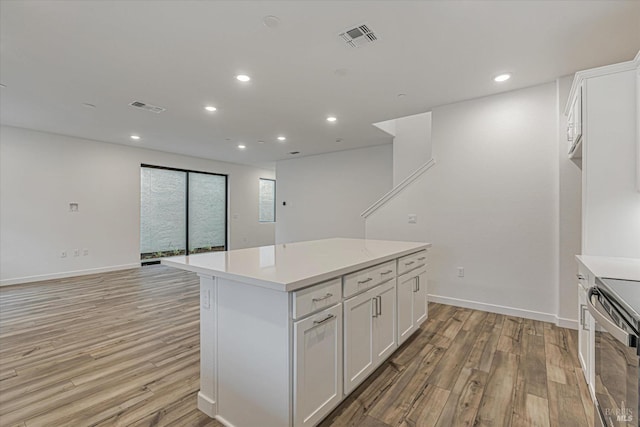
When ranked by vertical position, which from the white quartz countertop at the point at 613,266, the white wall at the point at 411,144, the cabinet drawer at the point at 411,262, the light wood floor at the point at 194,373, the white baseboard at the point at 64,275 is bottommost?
the light wood floor at the point at 194,373

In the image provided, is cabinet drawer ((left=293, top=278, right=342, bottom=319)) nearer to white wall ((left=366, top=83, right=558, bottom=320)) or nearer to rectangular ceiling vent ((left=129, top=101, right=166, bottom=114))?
white wall ((left=366, top=83, right=558, bottom=320))

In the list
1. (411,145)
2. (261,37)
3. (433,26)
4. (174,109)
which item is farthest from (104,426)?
(411,145)

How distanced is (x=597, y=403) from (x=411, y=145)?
15.5ft

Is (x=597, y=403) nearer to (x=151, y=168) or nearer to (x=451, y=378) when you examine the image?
(x=451, y=378)

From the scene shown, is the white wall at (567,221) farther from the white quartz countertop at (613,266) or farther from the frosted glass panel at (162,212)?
the frosted glass panel at (162,212)

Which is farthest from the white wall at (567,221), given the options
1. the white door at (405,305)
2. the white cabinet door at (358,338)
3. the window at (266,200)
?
the window at (266,200)

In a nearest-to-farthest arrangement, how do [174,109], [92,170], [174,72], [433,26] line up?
[433,26] → [174,72] → [174,109] → [92,170]

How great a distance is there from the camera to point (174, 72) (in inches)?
122

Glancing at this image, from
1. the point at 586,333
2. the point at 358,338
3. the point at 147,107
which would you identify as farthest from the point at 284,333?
the point at 147,107

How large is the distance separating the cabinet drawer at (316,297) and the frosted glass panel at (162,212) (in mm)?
6673

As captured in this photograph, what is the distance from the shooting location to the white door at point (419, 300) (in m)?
2.82

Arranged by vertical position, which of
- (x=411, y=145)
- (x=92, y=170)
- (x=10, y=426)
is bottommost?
(x=10, y=426)

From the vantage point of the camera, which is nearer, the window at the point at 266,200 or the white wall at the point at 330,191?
Result: the white wall at the point at 330,191

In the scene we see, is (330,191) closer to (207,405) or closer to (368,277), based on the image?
(368,277)
